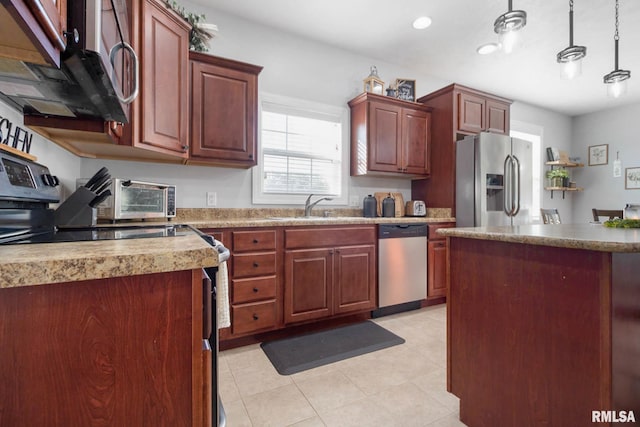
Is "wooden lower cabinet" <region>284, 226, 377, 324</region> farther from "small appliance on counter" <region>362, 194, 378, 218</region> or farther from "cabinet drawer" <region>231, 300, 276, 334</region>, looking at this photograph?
"small appliance on counter" <region>362, 194, 378, 218</region>

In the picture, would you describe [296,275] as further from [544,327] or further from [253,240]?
[544,327]

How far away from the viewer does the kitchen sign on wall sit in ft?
3.64

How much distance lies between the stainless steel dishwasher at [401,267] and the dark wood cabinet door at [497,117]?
67.5 inches

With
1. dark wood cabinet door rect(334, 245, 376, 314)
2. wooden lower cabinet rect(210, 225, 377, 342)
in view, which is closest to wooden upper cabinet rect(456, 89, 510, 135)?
wooden lower cabinet rect(210, 225, 377, 342)

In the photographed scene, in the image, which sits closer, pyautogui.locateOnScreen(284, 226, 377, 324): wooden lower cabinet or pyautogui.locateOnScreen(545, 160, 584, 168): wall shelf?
pyautogui.locateOnScreen(284, 226, 377, 324): wooden lower cabinet

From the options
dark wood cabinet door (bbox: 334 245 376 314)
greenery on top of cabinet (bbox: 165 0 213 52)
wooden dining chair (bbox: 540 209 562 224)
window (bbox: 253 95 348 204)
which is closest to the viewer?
greenery on top of cabinet (bbox: 165 0 213 52)

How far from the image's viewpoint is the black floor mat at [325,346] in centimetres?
199

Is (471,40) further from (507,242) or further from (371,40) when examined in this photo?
(507,242)

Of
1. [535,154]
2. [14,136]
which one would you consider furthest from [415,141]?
[14,136]

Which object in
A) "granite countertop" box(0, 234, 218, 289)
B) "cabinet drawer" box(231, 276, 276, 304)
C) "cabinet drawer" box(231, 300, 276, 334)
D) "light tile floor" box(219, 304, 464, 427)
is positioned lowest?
"light tile floor" box(219, 304, 464, 427)

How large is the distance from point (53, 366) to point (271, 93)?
9.19 ft

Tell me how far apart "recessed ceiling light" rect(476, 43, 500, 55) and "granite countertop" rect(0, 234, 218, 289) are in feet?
12.3

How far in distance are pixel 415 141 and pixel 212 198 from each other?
7.77 feet

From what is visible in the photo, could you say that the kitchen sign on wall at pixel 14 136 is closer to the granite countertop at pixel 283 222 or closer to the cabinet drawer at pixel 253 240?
the granite countertop at pixel 283 222
